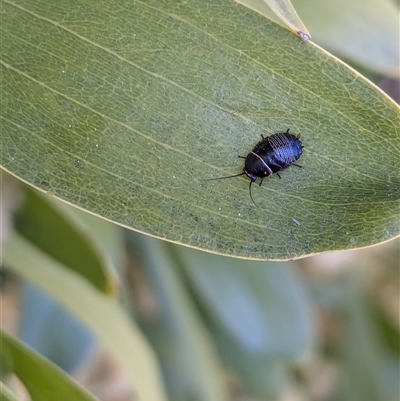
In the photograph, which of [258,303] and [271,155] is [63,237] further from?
[258,303]

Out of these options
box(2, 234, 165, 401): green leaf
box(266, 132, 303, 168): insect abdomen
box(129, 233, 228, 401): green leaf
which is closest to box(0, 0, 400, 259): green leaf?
box(266, 132, 303, 168): insect abdomen

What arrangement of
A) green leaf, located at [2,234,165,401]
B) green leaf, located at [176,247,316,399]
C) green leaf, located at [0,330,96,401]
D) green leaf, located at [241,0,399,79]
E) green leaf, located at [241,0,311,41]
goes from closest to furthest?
green leaf, located at [241,0,311,41] < green leaf, located at [0,330,96,401] < green leaf, located at [241,0,399,79] < green leaf, located at [2,234,165,401] < green leaf, located at [176,247,316,399]

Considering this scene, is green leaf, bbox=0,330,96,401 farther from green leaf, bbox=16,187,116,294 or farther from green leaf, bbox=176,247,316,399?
green leaf, bbox=176,247,316,399

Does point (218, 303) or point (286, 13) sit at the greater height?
point (218, 303)

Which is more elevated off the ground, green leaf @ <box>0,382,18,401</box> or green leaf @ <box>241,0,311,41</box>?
green leaf @ <box>241,0,311,41</box>

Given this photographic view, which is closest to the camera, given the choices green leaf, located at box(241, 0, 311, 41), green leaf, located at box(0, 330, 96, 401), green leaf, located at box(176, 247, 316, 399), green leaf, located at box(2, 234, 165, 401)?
green leaf, located at box(241, 0, 311, 41)

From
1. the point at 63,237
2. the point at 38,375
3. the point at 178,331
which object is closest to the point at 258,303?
the point at 178,331

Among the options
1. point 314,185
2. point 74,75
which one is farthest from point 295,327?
point 74,75

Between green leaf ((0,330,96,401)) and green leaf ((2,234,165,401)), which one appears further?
green leaf ((2,234,165,401))
